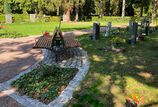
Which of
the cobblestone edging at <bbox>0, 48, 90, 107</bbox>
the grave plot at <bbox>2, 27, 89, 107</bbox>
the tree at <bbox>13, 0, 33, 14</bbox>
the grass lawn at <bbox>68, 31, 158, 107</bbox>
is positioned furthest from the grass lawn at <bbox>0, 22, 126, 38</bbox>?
the tree at <bbox>13, 0, 33, 14</bbox>

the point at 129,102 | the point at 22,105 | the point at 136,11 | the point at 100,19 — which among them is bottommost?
the point at 22,105

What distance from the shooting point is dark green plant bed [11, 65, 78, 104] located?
3416mm

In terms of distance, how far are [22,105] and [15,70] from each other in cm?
216

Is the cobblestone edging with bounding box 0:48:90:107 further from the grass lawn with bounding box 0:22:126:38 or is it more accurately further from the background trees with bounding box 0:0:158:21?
the background trees with bounding box 0:0:158:21

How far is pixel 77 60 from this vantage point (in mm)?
5766

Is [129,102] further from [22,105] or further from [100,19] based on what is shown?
[100,19]

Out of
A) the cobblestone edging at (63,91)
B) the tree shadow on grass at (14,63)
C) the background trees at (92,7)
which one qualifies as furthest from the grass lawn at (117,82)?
the background trees at (92,7)

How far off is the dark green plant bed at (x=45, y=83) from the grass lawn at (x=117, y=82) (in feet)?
1.62

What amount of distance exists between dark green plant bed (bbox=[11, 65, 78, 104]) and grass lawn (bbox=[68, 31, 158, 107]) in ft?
1.62

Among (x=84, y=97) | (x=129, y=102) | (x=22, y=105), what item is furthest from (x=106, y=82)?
(x=22, y=105)

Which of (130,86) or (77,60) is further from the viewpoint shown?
(77,60)

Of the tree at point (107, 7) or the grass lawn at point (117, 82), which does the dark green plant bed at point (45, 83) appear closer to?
the grass lawn at point (117, 82)

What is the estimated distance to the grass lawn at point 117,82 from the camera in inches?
124

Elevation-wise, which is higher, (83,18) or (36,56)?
(83,18)
